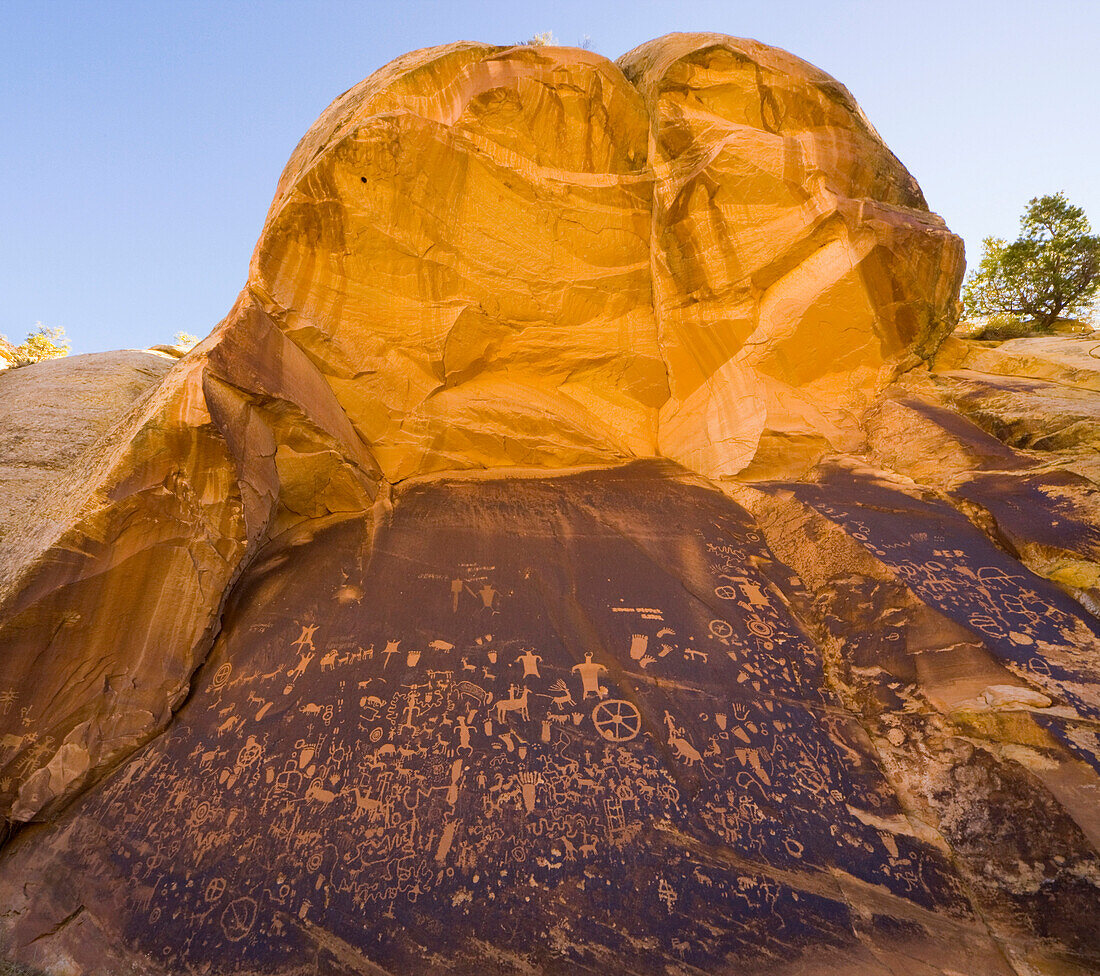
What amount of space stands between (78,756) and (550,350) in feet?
18.1

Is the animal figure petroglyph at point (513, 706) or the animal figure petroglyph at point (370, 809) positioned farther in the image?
the animal figure petroglyph at point (513, 706)

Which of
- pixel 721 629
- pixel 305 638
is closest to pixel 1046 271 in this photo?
pixel 721 629

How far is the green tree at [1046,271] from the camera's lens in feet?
33.4

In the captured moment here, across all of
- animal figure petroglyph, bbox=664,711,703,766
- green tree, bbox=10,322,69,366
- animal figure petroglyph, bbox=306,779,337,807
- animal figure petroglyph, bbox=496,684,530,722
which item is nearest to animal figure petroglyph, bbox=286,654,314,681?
animal figure petroglyph, bbox=306,779,337,807

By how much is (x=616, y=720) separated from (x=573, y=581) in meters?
1.33

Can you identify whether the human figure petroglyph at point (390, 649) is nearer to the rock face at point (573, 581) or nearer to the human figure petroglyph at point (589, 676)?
the rock face at point (573, 581)

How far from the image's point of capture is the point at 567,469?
6.48 m

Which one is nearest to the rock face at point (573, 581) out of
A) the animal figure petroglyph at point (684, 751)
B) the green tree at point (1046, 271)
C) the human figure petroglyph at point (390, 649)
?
the animal figure petroglyph at point (684, 751)

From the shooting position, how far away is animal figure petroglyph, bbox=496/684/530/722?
4023 mm

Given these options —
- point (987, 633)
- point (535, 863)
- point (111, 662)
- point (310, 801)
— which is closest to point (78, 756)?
point (111, 662)

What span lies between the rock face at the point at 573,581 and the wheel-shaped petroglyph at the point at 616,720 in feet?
0.11

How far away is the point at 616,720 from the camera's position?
400cm

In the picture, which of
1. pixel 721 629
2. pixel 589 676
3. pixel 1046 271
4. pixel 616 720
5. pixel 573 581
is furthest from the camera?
pixel 1046 271

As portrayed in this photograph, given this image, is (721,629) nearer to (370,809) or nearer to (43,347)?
(370,809)
